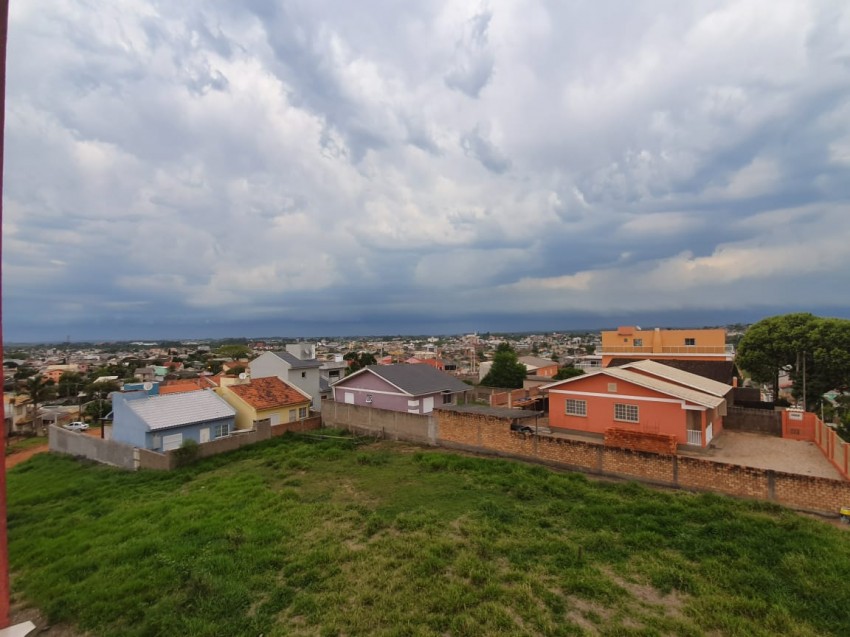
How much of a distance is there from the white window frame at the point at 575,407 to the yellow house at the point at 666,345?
19.5 meters

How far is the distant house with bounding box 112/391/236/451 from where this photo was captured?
18719mm

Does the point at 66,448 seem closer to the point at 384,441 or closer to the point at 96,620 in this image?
the point at 384,441

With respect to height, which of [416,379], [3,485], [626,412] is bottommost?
[626,412]

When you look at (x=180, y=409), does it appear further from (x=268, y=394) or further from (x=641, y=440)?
(x=641, y=440)

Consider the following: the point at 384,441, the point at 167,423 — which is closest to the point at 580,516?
A: the point at 384,441

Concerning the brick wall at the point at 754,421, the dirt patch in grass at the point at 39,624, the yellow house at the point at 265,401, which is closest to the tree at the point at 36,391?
the yellow house at the point at 265,401

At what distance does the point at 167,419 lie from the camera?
19.4 metres

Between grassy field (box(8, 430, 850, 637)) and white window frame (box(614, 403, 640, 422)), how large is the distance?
6.32m

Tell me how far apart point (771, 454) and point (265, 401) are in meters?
23.6

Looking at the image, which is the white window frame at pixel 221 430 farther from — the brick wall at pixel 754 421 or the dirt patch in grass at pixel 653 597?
the brick wall at pixel 754 421

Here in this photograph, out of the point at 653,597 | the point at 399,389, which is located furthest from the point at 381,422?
the point at 653,597

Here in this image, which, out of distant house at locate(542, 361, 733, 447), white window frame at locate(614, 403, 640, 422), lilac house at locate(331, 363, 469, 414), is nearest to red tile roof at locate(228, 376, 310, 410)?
lilac house at locate(331, 363, 469, 414)

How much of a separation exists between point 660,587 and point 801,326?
26.9m

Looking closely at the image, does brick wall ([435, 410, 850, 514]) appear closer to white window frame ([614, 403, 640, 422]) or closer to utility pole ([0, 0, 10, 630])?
white window frame ([614, 403, 640, 422])
